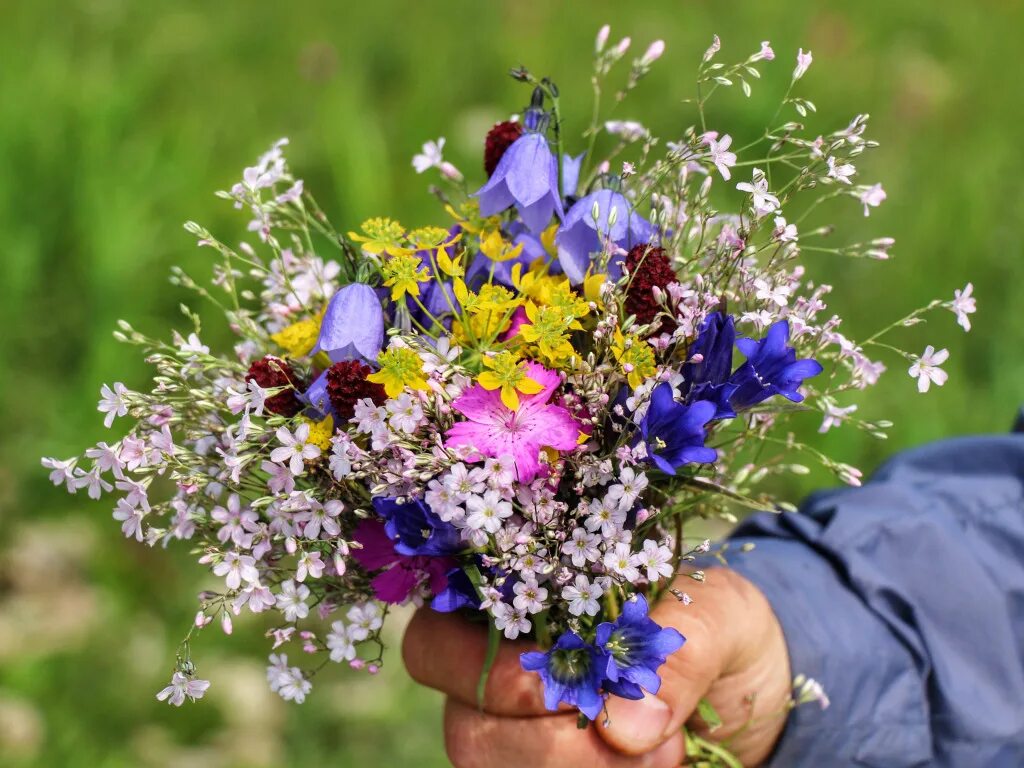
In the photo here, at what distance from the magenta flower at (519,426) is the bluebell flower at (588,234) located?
0.12 meters

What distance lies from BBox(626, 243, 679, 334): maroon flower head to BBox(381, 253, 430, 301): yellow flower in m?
0.17

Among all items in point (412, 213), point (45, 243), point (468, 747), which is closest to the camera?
point (468, 747)

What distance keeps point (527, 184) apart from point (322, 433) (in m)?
0.28

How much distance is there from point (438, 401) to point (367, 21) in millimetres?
2980

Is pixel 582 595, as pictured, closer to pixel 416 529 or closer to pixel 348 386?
pixel 416 529

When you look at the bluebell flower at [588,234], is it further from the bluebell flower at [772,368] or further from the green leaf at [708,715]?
the green leaf at [708,715]

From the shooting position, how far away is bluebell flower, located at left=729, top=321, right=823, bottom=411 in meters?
0.86

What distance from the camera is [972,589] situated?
1.41m

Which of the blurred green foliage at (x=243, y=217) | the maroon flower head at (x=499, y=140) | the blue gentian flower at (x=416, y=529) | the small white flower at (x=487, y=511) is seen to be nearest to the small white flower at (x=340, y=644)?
the blue gentian flower at (x=416, y=529)

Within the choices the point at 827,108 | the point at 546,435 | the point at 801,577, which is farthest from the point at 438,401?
the point at 827,108

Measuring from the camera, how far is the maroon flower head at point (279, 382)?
0.92m

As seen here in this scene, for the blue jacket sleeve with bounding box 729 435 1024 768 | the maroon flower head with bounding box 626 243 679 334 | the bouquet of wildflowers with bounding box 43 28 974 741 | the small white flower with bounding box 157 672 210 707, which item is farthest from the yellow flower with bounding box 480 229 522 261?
the blue jacket sleeve with bounding box 729 435 1024 768

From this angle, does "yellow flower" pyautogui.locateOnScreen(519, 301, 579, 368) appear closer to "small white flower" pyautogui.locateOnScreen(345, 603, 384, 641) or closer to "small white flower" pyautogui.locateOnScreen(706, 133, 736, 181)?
"small white flower" pyautogui.locateOnScreen(706, 133, 736, 181)

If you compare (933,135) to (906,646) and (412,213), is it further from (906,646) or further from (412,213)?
(906,646)
